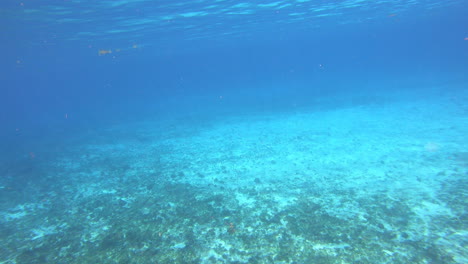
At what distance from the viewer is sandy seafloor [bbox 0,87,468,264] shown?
515 cm

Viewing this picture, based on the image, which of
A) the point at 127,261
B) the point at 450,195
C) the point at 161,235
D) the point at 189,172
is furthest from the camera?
the point at 189,172

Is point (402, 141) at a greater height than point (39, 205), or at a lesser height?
lesser

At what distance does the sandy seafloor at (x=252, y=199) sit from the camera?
5148 millimetres

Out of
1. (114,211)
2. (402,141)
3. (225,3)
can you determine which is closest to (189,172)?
(114,211)

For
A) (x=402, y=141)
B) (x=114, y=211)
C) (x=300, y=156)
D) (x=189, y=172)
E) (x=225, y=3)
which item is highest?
(x=225, y=3)

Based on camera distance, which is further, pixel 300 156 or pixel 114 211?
pixel 300 156

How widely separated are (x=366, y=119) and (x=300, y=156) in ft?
29.0

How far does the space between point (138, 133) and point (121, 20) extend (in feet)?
34.0

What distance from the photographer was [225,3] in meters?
18.7

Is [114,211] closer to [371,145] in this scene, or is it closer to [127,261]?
[127,261]

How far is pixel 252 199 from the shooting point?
732 centimetres

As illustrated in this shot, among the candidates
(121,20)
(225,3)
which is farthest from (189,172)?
(121,20)

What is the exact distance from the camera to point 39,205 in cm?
802

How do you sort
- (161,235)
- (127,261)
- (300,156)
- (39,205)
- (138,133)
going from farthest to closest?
(138,133) → (300,156) → (39,205) → (161,235) → (127,261)
